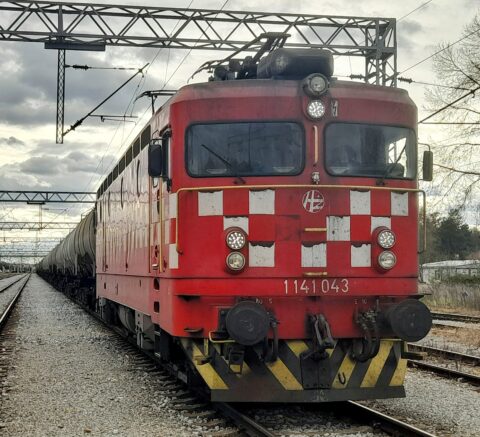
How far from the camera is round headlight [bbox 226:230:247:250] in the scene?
695cm

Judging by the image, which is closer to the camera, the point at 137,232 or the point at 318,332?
the point at 318,332

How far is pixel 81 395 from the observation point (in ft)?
29.3

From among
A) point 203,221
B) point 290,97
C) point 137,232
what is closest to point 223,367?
point 203,221

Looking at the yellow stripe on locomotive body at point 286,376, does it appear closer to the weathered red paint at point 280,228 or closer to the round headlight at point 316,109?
the weathered red paint at point 280,228

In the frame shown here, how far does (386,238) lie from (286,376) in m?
1.61

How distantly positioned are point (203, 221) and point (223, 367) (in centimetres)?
137

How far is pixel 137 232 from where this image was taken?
990cm

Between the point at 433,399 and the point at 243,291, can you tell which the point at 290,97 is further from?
the point at 433,399

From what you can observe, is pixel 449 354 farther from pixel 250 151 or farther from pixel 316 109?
pixel 250 151

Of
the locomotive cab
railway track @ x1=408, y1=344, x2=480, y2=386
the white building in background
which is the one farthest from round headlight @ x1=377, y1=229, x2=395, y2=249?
the white building in background

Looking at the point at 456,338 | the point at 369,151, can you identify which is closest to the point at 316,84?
the point at 369,151

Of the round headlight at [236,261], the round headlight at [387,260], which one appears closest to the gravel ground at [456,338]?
the round headlight at [387,260]

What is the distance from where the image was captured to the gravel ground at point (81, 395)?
725 centimetres

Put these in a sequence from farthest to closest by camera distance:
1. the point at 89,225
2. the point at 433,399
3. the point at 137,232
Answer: the point at 89,225 → the point at 137,232 → the point at 433,399
